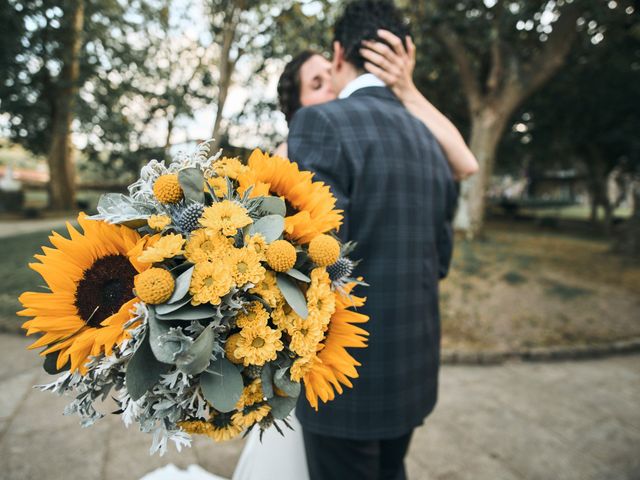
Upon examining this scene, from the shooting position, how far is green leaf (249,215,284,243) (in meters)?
0.95

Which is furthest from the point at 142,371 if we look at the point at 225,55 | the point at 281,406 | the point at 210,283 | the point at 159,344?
the point at 225,55

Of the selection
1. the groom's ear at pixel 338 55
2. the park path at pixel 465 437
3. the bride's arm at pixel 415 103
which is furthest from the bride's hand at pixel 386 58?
the park path at pixel 465 437

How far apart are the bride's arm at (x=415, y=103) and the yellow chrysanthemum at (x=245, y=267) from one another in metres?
1.04

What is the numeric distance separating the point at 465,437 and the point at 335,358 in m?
2.94

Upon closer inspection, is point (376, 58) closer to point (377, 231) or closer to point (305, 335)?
point (377, 231)

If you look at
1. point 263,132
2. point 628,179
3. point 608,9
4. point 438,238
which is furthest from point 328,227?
point 628,179

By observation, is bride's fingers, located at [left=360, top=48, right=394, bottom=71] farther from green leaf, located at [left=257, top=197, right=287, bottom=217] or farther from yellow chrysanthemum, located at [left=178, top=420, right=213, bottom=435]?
yellow chrysanthemum, located at [left=178, top=420, right=213, bottom=435]

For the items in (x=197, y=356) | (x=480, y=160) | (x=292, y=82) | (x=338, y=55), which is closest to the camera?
(x=197, y=356)

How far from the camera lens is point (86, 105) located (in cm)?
1620

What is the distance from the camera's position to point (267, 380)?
96 cm

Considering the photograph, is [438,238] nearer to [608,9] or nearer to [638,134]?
[608,9]

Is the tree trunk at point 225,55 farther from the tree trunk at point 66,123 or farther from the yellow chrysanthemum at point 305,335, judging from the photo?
the yellow chrysanthemum at point 305,335

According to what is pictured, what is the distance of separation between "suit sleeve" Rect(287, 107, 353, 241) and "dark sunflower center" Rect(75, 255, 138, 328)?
624 mm

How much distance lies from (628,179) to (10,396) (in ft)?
82.6
